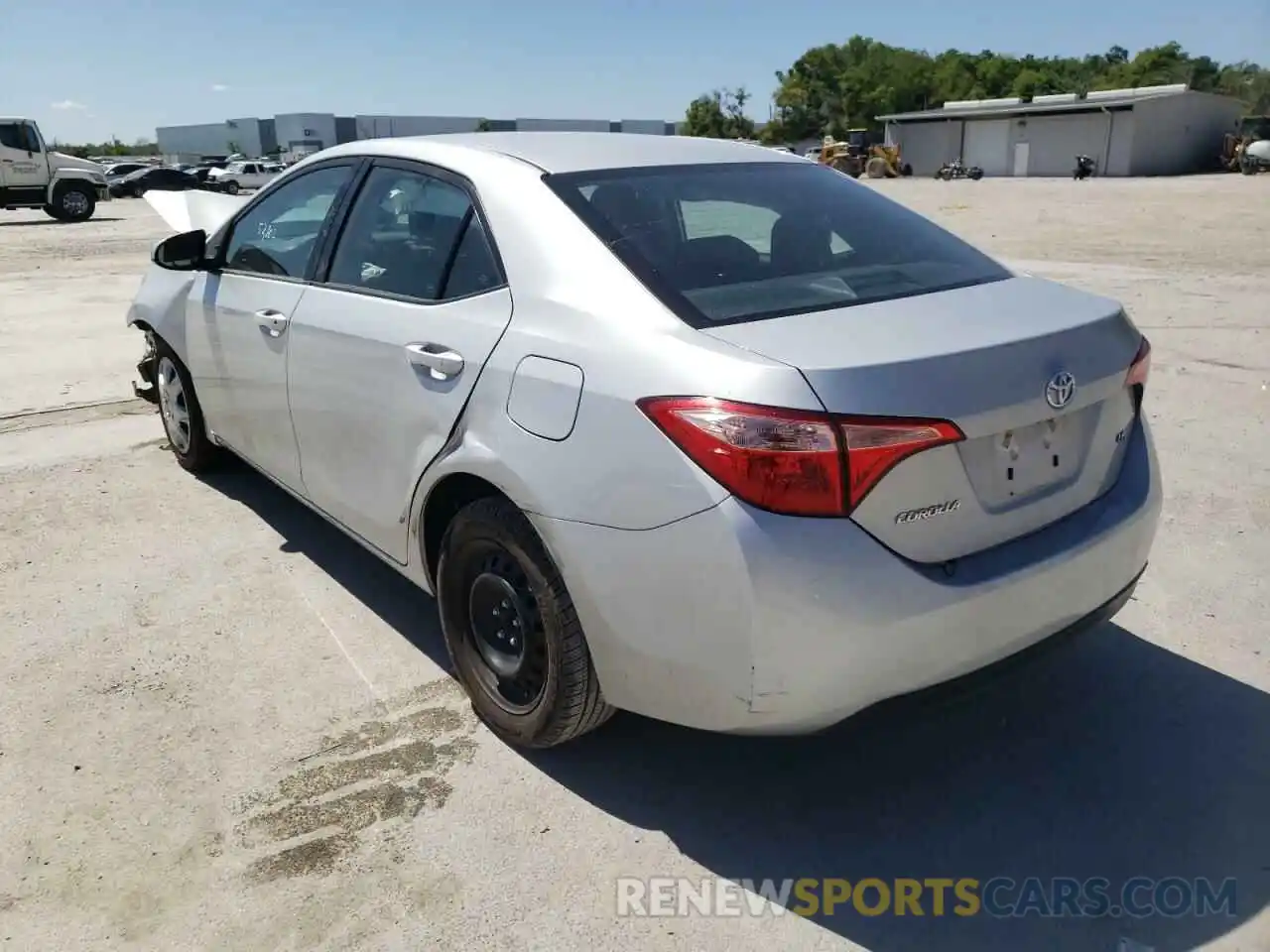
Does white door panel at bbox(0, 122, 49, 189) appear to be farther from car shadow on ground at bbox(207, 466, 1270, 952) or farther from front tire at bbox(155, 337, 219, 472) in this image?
car shadow on ground at bbox(207, 466, 1270, 952)

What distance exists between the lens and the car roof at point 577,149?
Result: 3.08 metres

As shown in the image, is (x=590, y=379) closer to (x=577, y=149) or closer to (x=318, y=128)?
(x=577, y=149)

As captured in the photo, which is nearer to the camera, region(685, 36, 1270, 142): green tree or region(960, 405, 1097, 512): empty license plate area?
region(960, 405, 1097, 512): empty license plate area

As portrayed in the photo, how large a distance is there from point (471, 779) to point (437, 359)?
1.19 m

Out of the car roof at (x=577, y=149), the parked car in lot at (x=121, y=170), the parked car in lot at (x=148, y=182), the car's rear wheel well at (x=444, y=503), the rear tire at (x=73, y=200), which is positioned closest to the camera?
the car's rear wheel well at (x=444, y=503)

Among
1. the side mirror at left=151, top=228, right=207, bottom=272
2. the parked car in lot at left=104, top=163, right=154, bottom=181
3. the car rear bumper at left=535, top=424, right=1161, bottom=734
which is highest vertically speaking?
the parked car in lot at left=104, top=163, right=154, bottom=181

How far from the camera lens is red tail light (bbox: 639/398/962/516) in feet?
6.86

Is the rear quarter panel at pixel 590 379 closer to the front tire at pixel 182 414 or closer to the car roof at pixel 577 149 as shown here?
the car roof at pixel 577 149

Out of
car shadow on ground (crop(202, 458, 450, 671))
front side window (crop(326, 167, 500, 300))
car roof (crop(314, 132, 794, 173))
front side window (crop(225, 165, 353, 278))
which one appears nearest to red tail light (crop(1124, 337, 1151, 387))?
car roof (crop(314, 132, 794, 173))

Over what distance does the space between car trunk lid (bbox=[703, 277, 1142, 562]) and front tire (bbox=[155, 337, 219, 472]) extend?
11.4 feet

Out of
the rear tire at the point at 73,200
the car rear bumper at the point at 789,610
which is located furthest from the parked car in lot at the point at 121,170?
the car rear bumper at the point at 789,610

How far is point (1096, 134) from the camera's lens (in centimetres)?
4978

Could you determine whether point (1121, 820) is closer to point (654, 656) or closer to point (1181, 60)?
point (654, 656)

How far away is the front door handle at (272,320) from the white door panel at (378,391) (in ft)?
0.29
